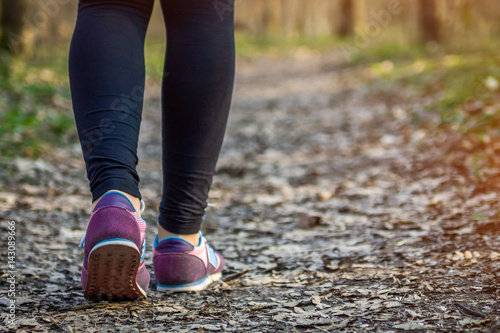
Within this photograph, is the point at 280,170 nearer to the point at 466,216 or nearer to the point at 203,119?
the point at 466,216

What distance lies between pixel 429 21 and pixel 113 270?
7.38 m

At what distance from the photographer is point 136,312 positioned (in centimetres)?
118

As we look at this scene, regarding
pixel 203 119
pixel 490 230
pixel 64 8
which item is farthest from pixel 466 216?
pixel 64 8

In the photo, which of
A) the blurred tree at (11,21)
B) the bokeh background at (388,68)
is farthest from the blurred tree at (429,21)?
the blurred tree at (11,21)

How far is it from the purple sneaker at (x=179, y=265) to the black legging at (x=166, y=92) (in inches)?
2.2

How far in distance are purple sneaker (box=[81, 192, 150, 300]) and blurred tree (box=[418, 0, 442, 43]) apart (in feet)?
23.6

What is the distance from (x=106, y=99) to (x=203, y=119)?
0.81 ft

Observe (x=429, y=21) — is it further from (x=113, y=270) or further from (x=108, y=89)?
(x=113, y=270)

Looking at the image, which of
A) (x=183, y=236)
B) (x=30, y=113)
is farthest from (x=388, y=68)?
(x=183, y=236)

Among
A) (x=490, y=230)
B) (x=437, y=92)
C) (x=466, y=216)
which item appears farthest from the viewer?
(x=437, y=92)

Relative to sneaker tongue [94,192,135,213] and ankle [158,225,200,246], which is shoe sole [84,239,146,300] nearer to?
sneaker tongue [94,192,135,213]

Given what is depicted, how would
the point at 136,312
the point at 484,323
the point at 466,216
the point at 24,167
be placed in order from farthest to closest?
the point at 24,167 < the point at 466,216 < the point at 136,312 < the point at 484,323

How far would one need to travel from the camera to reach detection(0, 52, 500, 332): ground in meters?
1.14

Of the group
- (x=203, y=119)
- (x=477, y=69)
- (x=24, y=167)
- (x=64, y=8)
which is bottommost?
(x=24, y=167)
